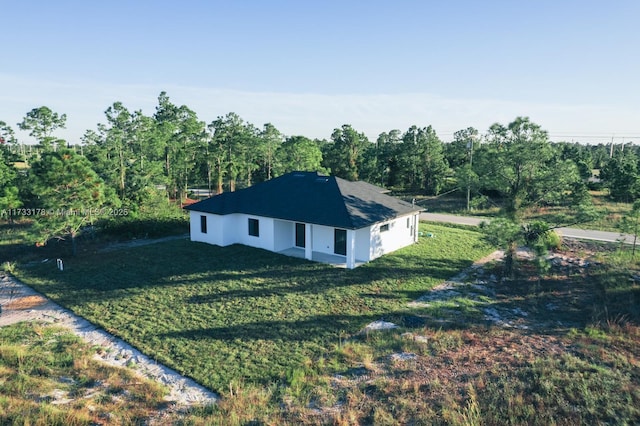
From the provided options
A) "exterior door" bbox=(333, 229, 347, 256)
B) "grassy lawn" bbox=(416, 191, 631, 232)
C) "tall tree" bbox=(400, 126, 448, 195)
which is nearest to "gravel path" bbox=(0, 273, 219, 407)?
"exterior door" bbox=(333, 229, 347, 256)

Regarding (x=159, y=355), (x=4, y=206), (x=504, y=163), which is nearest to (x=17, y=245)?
(x=4, y=206)

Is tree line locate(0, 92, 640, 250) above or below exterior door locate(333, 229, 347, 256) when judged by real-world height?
above

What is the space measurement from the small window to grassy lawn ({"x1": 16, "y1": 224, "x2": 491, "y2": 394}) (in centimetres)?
123

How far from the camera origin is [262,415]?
8727 millimetres

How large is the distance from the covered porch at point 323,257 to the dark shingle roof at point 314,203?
2111mm

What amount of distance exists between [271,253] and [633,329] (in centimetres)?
1629

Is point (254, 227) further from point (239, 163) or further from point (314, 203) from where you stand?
point (239, 163)

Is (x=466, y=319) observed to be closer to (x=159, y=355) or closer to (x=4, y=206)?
(x=159, y=355)

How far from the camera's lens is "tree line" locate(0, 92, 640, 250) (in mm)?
21875

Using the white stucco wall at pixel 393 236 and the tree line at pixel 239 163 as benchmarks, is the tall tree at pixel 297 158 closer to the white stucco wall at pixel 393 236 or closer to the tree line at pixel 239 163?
the tree line at pixel 239 163

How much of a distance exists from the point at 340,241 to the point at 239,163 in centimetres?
2613

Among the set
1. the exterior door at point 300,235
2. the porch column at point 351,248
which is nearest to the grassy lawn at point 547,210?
the porch column at point 351,248

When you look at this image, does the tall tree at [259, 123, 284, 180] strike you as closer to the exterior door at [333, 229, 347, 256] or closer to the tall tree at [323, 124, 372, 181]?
the tall tree at [323, 124, 372, 181]

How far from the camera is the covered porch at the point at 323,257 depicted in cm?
2053
